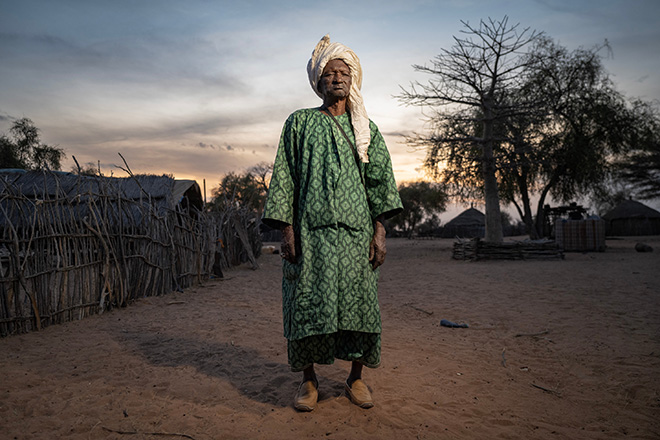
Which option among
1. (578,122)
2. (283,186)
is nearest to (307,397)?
(283,186)

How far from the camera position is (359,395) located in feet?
8.13

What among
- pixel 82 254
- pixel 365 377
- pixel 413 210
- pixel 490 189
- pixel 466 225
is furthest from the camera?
pixel 413 210

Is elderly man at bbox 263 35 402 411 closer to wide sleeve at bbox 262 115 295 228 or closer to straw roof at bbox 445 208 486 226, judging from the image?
wide sleeve at bbox 262 115 295 228

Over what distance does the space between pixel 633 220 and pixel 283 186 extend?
30.9 m

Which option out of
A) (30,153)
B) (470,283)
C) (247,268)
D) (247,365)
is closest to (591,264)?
(470,283)

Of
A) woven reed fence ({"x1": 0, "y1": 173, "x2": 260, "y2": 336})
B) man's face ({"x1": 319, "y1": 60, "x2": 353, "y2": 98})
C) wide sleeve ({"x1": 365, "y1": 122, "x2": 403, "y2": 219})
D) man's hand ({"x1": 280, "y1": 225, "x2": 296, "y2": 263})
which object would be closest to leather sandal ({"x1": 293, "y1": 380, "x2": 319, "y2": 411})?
man's hand ({"x1": 280, "y1": 225, "x2": 296, "y2": 263})

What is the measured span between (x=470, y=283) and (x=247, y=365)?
5.68 meters

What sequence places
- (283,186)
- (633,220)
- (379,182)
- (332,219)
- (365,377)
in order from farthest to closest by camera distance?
(633,220)
(365,377)
(379,182)
(283,186)
(332,219)

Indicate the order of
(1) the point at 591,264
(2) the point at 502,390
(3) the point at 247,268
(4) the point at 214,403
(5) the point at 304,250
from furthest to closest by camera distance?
1. (3) the point at 247,268
2. (1) the point at 591,264
3. (2) the point at 502,390
4. (4) the point at 214,403
5. (5) the point at 304,250

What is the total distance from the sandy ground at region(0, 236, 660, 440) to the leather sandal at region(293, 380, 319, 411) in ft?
0.20

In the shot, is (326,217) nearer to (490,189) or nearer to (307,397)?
(307,397)

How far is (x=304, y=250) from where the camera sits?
231 centimetres

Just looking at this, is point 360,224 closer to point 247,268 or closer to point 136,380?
point 136,380

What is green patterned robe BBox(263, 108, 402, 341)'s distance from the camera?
2.28 meters
